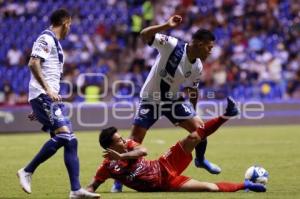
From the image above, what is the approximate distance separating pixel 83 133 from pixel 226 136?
175 inches

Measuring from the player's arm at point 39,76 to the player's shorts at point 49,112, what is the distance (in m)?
0.25

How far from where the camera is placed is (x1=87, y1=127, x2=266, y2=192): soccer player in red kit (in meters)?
9.20

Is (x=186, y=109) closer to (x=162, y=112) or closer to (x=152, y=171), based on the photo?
(x=162, y=112)

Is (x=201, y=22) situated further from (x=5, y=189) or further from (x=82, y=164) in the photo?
(x=5, y=189)

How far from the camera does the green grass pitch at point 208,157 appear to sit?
9.53 m

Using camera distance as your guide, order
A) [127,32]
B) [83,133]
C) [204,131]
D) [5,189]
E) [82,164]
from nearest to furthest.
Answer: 1. [204,131]
2. [5,189]
3. [82,164]
4. [83,133]
5. [127,32]

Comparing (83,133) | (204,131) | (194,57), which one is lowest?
(83,133)

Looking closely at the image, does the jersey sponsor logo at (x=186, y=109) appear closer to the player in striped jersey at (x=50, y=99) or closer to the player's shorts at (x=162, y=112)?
the player's shorts at (x=162, y=112)

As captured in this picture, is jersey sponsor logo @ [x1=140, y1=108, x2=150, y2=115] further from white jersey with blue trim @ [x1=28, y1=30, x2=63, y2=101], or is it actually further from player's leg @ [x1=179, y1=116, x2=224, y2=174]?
white jersey with blue trim @ [x1=28, y1=30, x2=63, y2=101]

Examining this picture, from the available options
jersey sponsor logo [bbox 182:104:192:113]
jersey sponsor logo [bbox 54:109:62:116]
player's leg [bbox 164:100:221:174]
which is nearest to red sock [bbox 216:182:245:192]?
player's leg [bbox 164:100:221:174]

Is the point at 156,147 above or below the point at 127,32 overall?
below

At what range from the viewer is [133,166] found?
940cm

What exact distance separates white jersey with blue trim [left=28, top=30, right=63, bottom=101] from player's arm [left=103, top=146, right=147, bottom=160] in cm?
103

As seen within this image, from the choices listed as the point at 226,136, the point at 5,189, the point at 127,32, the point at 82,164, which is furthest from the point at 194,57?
the point at 127,32
